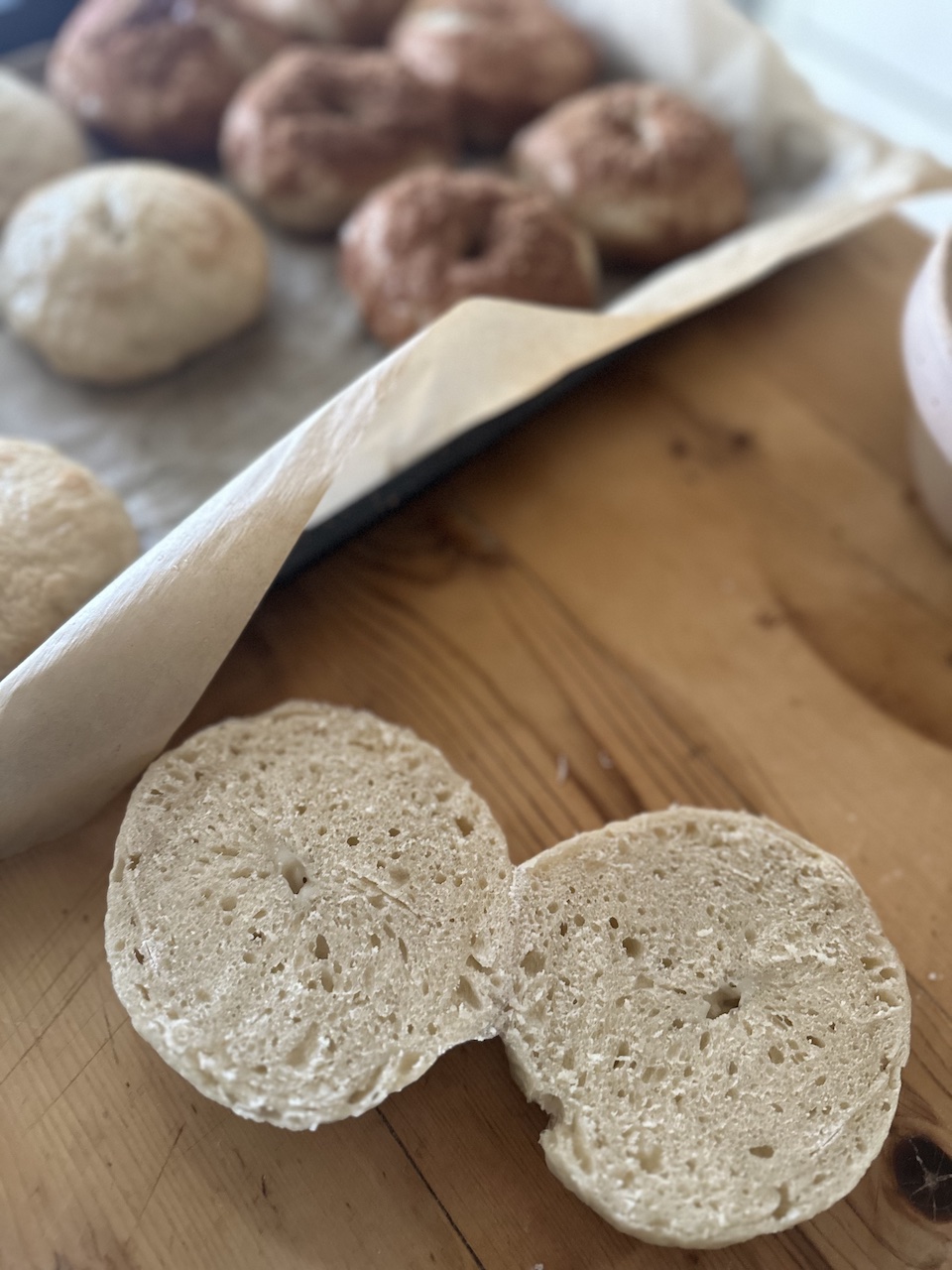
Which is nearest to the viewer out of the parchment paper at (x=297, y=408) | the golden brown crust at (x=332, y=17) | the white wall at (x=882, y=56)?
the parchment paper at (x=297, y=408)

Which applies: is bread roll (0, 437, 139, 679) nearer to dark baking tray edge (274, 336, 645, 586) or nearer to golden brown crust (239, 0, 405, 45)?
dark baking tray edge (274, 336, 645, 586)

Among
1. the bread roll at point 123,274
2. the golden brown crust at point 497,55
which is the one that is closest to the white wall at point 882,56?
the golden brown crust at point 497,55

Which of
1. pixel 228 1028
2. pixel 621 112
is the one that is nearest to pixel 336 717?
pixel 228 1028

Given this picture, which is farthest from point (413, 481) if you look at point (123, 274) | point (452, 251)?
point (123, 274)

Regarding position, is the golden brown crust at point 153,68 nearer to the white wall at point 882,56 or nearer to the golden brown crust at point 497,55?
the golden brown crust at point 497,55

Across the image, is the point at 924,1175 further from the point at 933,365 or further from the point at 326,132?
the point at 326,132

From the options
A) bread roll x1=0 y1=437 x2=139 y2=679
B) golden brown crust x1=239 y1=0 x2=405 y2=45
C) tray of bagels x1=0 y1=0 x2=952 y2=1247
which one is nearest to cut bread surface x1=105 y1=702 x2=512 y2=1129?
tray of bagels x1=0 y1=0 x2=952 y2=1247
